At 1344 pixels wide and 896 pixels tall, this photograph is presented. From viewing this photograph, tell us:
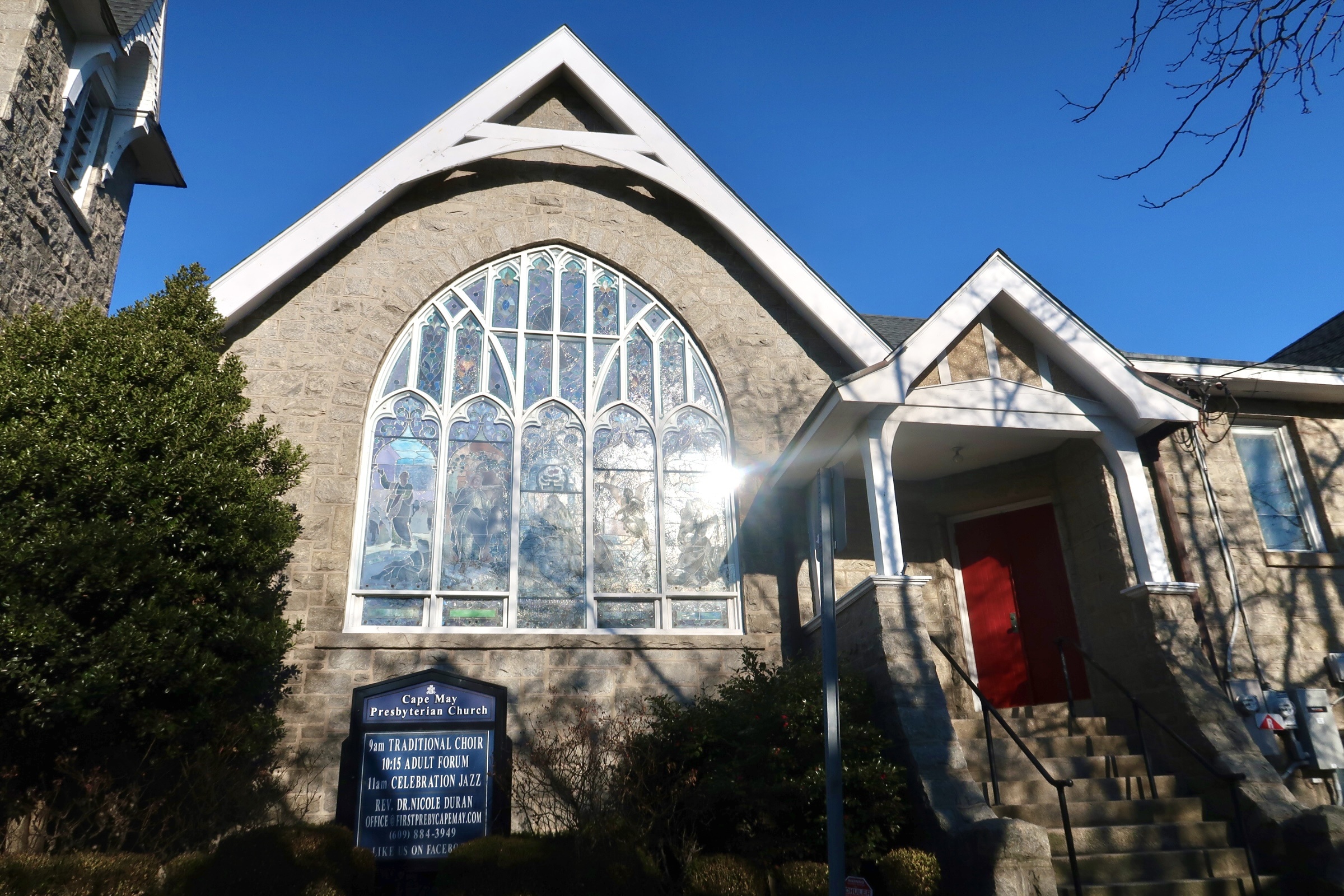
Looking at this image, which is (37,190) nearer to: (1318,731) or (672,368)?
(672,368)

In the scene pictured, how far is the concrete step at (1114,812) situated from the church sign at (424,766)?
432 centimetres

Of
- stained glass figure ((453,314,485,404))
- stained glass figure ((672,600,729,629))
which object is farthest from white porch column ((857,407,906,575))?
stained glass figure ((453,314,485,404))

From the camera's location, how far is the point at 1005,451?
32.2 feet

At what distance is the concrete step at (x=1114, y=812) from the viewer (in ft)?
23.1

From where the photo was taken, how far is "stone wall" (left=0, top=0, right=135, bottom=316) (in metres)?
8.66

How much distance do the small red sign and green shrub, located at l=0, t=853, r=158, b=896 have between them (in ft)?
14.4

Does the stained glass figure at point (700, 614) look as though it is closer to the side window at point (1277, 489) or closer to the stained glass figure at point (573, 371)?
the stained glass figure at point (573, 371)

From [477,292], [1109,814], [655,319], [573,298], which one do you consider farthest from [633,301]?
[1109,814]

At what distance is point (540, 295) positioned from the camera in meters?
10.9

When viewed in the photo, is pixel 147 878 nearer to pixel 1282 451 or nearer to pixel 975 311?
pixel 975 311

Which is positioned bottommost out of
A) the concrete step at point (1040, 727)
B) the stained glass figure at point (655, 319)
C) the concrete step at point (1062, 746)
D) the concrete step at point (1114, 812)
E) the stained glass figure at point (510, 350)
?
the concrete step at point (1114, 812)

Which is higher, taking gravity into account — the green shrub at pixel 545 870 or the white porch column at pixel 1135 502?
the white porch column at pixel 1135 502

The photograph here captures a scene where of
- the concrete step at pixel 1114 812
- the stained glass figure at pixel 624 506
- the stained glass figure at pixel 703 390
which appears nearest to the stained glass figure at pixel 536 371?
the stained glass figure at pixel 624 506

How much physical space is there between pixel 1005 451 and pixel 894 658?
3180 millimetres
